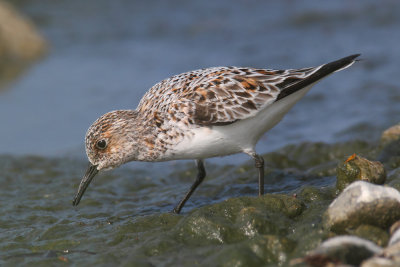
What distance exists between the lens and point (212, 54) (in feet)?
54.6

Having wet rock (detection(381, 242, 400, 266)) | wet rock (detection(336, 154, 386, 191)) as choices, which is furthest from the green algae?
wet rock (detection(381, 242, 400, 266))

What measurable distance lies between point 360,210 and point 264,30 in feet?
43.9

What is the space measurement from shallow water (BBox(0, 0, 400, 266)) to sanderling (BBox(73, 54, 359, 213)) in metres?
0.78

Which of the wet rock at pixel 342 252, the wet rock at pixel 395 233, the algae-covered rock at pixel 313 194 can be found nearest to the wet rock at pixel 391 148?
the algae-covered rock at pixel 313 194

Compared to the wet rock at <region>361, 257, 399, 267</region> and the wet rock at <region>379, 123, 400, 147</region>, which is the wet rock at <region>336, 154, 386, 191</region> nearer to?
the wet rock at <region>379, 123, 400, 147</region>

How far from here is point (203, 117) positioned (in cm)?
698

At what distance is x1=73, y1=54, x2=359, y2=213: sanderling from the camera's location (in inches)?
277

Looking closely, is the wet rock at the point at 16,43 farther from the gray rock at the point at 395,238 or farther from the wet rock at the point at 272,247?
the gray rock at the point at 395,238

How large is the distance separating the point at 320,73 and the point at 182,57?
32.4 ft

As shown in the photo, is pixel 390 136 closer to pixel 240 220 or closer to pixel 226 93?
pixel 226 93

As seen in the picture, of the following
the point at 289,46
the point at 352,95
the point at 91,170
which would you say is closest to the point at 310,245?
the point at 91,170

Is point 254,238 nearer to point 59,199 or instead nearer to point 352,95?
point 59,199

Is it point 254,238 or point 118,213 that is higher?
point 254,238

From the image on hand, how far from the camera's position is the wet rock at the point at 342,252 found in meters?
4.70
